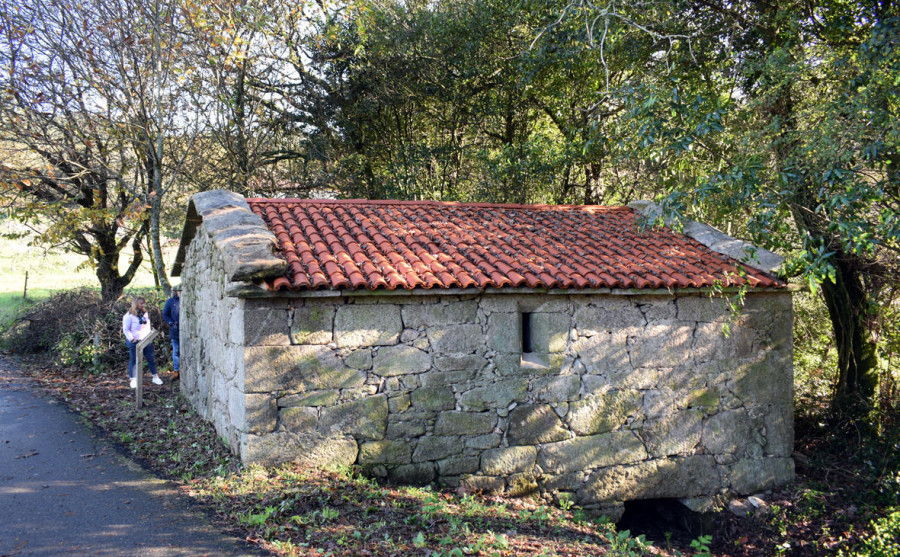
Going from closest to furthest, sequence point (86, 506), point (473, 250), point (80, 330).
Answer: point (86, 506) → point (473, 250) → point (80, 330)

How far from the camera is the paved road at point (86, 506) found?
4156 millimetres

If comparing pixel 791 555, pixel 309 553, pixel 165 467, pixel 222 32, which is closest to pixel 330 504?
pixel 309 553

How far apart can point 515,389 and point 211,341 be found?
3758 millimetres

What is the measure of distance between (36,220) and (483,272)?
10.6 metres

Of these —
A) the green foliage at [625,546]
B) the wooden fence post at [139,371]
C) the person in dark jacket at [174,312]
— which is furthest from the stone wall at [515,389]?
the person in dark jacket at [174,312]

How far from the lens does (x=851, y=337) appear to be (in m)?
8.57

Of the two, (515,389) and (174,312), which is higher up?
(174,312)

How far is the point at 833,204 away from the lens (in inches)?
205

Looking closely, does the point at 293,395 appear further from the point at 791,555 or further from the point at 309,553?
the point at 791,555

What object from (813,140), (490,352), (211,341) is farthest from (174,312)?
(813,140)

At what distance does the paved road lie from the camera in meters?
4.16

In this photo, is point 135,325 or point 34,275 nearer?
point 135,325

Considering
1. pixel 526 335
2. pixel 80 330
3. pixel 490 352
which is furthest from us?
pixel 80 330

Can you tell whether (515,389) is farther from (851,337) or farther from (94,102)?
(94,102)
